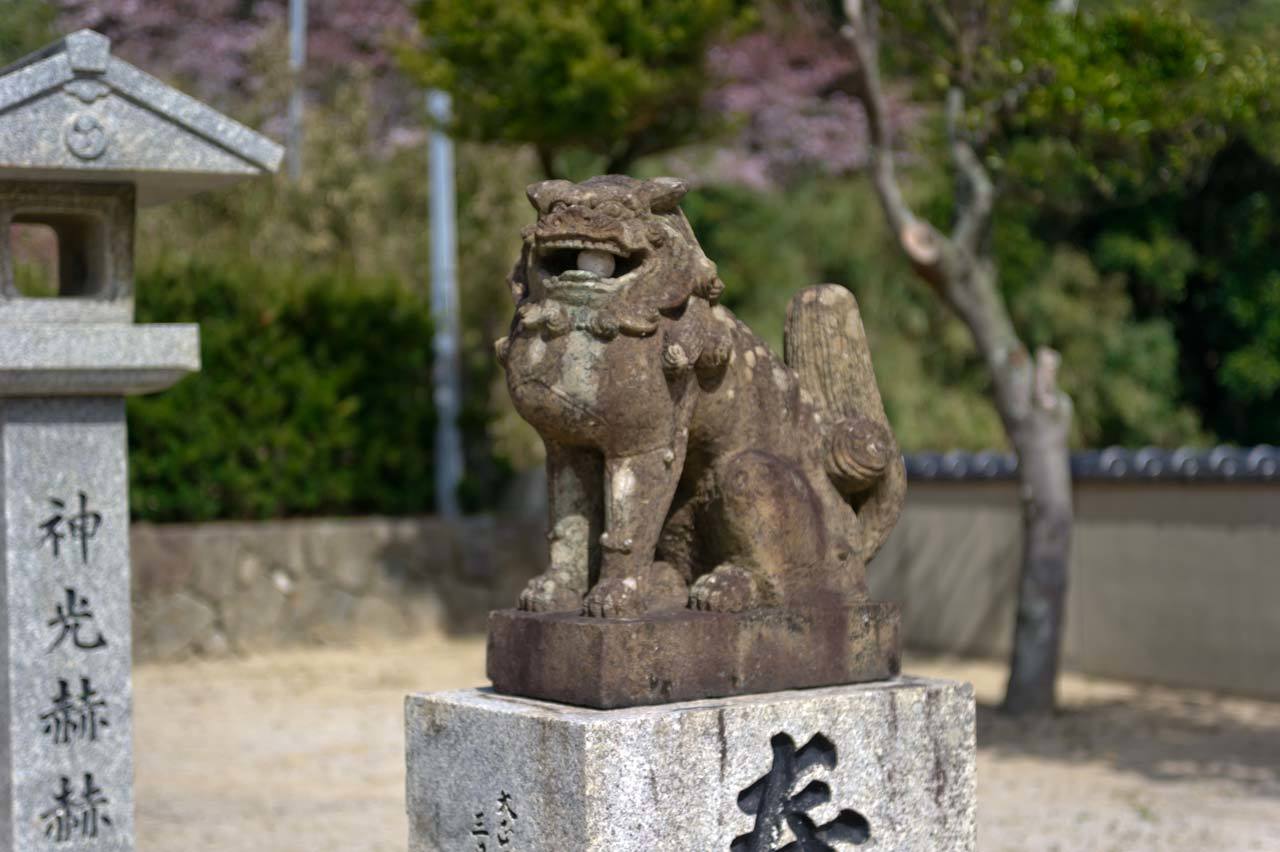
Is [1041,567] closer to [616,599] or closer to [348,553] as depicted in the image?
[348,553]

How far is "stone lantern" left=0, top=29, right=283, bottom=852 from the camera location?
16.9 ft

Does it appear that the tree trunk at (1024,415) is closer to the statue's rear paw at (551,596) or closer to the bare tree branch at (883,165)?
the bare tree branch at (883,165)

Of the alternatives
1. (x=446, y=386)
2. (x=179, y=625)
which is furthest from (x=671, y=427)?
(x=446, y=386)

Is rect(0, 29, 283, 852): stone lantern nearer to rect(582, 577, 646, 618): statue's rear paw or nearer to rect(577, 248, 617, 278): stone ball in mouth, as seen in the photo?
rect(577, 248, 617, 278): stone ball in mouth

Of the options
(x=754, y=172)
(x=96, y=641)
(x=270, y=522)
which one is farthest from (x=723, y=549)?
(x=754, y=172)

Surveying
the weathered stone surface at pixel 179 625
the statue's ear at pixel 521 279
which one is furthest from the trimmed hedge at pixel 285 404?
the statue's ear at pixel 521 279

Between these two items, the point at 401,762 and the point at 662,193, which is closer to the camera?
the point at 662,193

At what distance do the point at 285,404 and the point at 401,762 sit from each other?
4.04 meters

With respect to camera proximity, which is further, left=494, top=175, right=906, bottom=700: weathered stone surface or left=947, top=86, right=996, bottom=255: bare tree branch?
left=947, top=86, right=996, bottom=255: bare tree branch

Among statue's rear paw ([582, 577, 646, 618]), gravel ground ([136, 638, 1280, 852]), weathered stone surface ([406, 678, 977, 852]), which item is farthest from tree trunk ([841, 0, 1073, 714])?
statue's rear paw ([582, 577, 646, 618])

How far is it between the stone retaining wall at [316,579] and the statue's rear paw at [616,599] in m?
7.28

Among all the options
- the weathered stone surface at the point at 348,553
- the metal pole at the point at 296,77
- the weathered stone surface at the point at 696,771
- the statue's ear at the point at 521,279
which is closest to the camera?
the weathered stone surface at the point at 696,771

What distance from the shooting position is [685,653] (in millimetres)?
3410

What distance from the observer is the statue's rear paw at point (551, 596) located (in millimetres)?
3576
